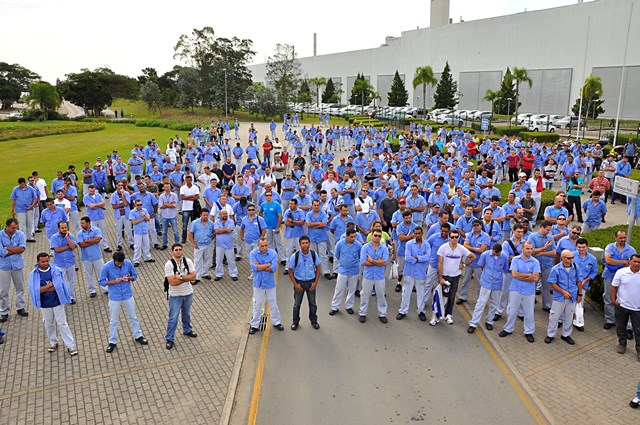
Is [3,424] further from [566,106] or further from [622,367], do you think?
[566,106]

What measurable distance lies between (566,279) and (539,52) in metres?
57.3

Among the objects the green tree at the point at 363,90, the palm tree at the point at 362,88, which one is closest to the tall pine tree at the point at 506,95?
the palm tree at the point at 362,88

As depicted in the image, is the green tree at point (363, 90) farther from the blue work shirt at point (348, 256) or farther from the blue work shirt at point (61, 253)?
the blue work shirt at point (61, 253)

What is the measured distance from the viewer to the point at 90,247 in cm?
1074

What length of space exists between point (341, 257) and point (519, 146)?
1678cm

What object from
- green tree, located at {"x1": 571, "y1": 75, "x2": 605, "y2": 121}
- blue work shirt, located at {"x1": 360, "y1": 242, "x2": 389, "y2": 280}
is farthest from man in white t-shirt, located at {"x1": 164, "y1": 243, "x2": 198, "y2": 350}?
green tree, located at {"x1": 571, "y1": 75, "x2": 605, "y2": 121}

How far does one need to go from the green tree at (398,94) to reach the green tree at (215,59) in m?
20.4

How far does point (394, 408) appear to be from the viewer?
7.14 meters

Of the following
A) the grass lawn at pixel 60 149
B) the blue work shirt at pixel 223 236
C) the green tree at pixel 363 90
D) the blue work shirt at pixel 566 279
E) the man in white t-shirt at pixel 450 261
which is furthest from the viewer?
the green tree at pixel 363 90

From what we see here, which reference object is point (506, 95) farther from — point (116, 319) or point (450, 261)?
point (116, 319)

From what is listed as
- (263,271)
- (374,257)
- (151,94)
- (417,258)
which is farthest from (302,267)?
(151,94)

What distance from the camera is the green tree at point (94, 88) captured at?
69.3 metres

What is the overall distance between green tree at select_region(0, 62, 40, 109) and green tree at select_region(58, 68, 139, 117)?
20.0 metres

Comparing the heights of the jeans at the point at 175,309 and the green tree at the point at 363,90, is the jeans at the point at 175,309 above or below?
below
